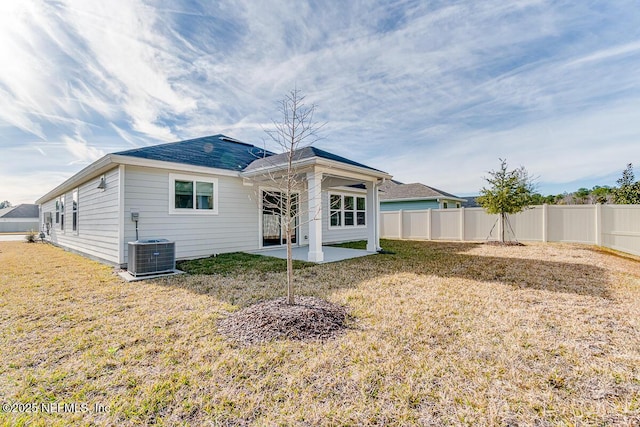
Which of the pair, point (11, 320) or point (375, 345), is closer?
point (375, 345)

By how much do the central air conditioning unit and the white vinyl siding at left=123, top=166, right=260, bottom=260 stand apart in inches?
52.5

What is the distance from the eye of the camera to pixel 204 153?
30.3ft

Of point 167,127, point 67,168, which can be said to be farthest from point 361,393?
point 67,168

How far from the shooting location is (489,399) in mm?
1961

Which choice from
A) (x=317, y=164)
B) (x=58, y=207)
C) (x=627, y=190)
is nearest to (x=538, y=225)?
(x=627, y=190)

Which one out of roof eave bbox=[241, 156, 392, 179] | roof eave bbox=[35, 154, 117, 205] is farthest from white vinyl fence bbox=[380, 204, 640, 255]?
roof eave bbox=[35, 154, 117, 205]

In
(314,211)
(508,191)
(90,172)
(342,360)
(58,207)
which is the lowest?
(342,360)

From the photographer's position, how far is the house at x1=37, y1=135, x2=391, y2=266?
7145mm

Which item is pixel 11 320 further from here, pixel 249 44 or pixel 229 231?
pixel 249 44

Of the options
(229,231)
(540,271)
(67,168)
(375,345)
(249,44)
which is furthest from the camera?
(67,168)

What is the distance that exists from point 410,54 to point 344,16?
2348mm

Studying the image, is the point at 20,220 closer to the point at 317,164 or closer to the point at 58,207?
the point at 58,207

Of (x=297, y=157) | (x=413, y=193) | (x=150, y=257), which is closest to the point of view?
(x=150, y=257)

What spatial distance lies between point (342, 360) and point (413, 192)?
19837mm
